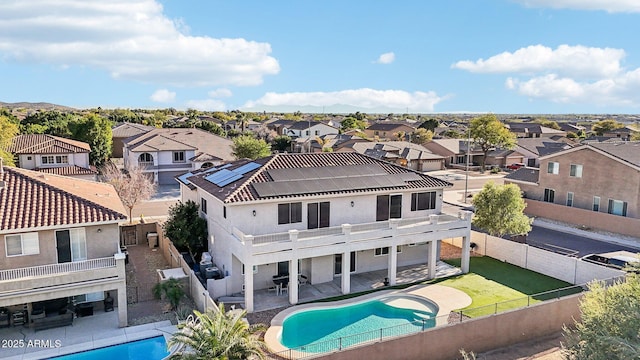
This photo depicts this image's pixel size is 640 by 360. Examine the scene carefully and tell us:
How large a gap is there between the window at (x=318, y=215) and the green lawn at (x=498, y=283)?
301 inches

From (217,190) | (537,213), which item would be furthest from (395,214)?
(537,213)

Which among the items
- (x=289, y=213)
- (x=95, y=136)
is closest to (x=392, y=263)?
(x=289, y=213)

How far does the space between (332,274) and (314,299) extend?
3017 millimetres

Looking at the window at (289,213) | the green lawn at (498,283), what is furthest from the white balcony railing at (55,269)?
the green lawn at (498,283)

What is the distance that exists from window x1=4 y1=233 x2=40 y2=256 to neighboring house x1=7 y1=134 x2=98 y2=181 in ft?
93.8

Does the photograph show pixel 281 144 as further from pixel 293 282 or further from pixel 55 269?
pixel 55 269

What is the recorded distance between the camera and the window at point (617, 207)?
3969 cm

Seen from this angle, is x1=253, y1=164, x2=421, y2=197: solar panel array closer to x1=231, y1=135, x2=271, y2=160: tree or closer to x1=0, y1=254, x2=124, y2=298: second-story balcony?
x1=0, y1=254, x2=124, y2=298: second-story balcony

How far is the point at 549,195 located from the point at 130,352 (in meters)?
40.6

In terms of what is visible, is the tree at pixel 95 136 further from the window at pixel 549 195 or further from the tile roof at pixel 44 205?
the window at pixel 549 195

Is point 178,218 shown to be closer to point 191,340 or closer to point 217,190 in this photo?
point 217,190

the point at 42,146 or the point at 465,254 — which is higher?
the point at 42,146

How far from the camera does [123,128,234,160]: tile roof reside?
192 feet

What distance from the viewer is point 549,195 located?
46531 mm
